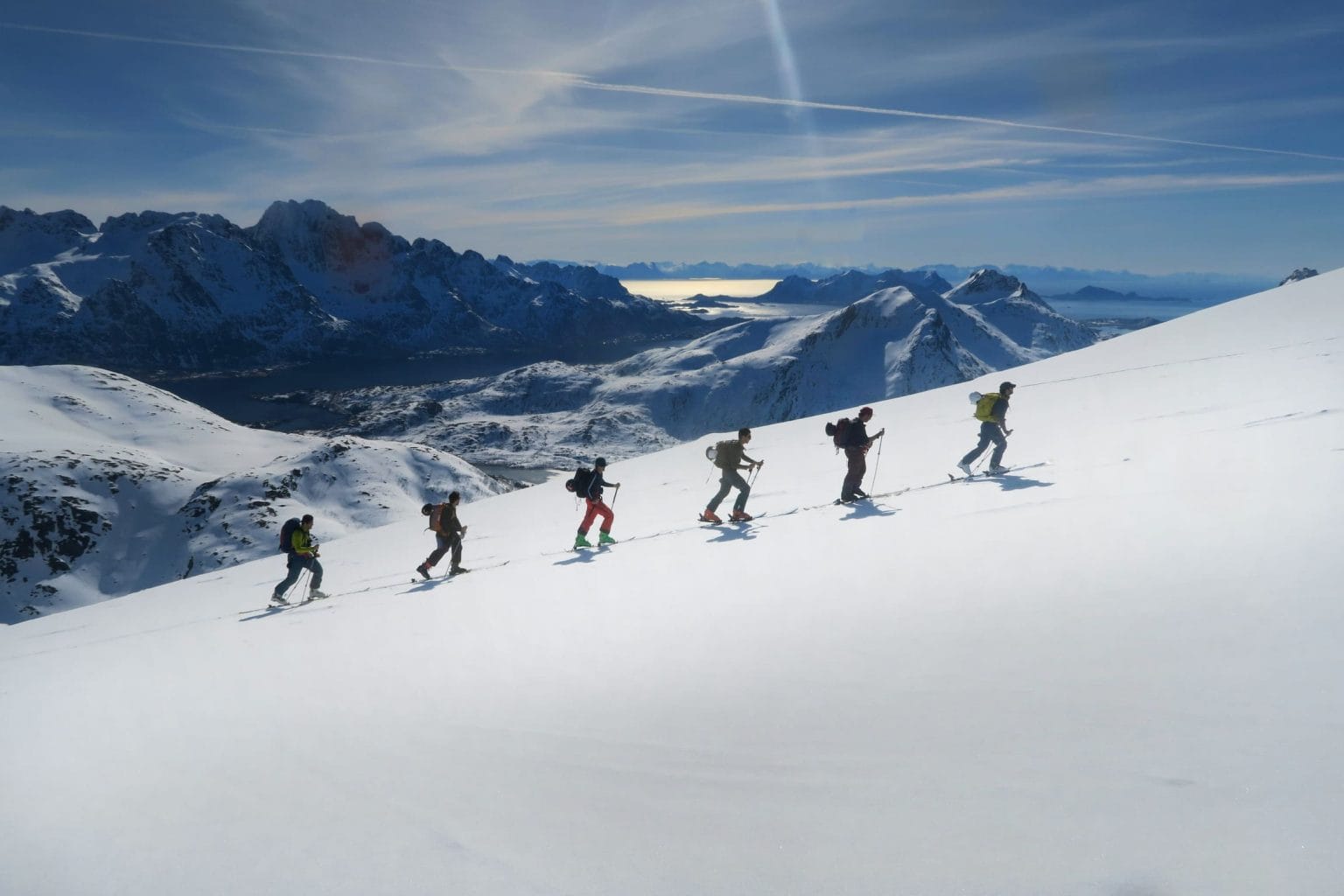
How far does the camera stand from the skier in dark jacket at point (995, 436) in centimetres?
1452

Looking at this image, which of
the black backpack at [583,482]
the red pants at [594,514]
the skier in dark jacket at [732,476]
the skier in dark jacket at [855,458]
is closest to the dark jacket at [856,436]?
the skier in dark jacket at [855,458]

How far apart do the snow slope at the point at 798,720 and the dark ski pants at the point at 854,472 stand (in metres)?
2.21

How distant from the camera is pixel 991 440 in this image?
14766 millimetres

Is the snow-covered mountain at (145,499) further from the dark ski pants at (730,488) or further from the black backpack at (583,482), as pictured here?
the dark ski pants at (730,488)

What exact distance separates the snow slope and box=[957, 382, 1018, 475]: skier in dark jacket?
2.25 meters

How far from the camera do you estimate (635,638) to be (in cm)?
810

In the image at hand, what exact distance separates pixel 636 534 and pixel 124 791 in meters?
10.8

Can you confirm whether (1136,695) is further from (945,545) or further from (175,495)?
(175,495)

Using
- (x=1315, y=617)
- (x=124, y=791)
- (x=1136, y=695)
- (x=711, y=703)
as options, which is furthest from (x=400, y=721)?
(x=1315, y=617)

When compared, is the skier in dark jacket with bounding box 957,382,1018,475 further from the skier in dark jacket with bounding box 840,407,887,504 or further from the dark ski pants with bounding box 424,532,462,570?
the dark ski pants with bounding box 424,532,462,570

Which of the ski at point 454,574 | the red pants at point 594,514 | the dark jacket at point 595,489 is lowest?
the ski at point 454,574

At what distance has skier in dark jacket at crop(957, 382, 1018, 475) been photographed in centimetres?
1452

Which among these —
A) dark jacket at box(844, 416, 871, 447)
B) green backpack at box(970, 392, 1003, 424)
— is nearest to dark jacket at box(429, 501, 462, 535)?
dark jacket at box(844, 416, 871, 447)

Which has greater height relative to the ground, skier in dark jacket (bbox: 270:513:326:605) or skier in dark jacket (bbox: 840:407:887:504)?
skier in dark jacket (bbox: 840:407:887:504)
